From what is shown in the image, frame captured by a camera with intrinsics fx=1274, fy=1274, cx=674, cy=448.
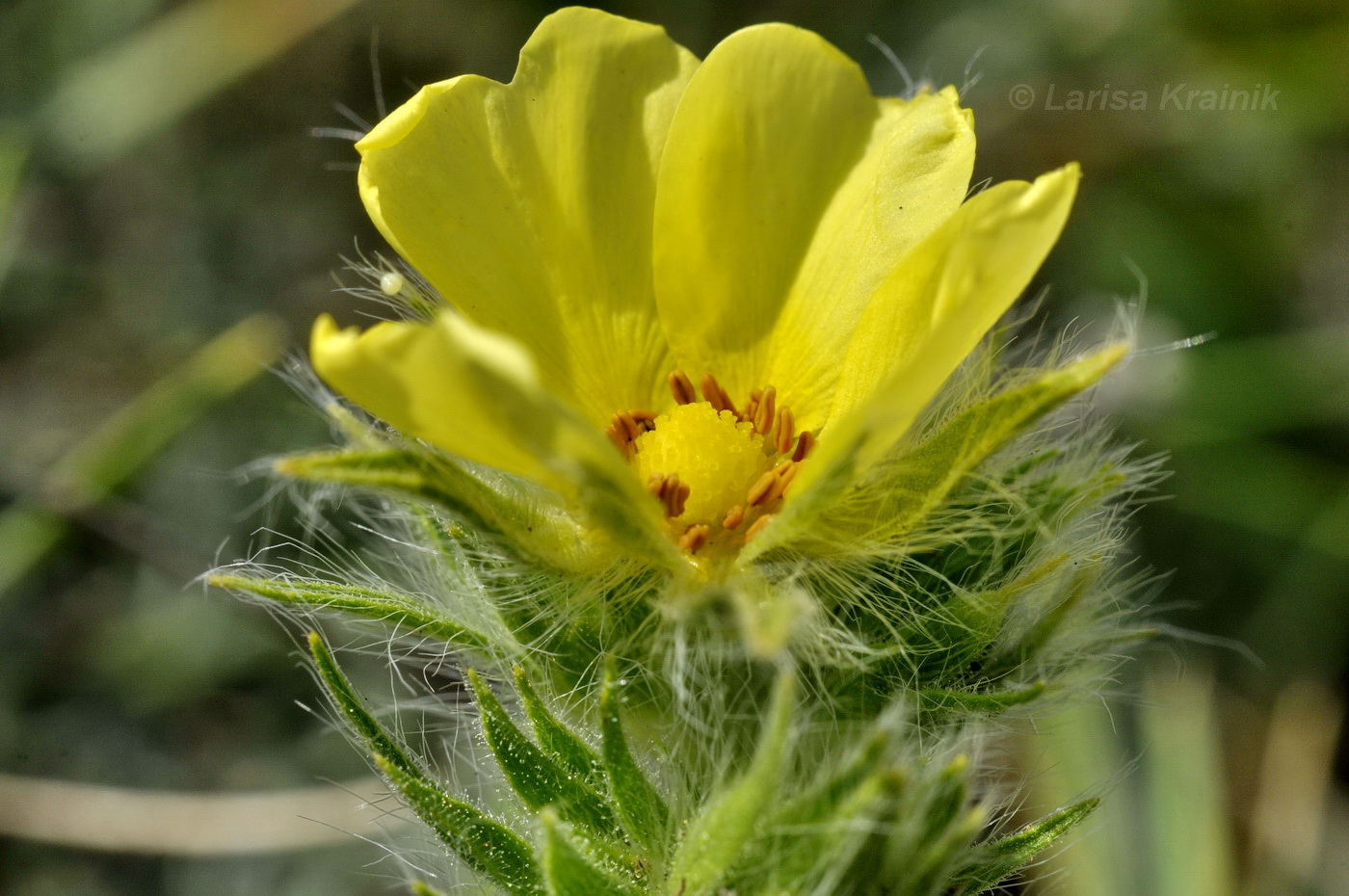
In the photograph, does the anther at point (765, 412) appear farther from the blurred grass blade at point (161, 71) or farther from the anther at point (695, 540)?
the blurred grass blade at point (161, 71)

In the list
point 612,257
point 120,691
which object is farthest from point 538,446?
point 120,691

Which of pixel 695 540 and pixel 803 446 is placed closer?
pixel 695 540

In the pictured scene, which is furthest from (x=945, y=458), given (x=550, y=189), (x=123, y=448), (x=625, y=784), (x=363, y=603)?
(x=123, y=448)

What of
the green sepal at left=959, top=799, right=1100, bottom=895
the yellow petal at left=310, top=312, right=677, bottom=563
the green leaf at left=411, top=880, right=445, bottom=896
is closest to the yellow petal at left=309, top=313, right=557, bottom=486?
the yellow petal at left=310, top=312, right=677, bottom=563

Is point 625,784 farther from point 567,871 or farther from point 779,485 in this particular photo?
point 779,485

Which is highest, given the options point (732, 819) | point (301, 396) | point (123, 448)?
point (732, 819)

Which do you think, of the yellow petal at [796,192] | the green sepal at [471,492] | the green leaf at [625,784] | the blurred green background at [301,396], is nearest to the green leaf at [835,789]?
the green leaf at [625,784]

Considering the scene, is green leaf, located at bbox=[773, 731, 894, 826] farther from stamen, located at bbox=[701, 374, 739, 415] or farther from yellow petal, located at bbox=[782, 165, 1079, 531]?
stamen, located at bbox=[701, 374, 739, 415]

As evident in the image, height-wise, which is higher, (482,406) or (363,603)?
(482,406)
